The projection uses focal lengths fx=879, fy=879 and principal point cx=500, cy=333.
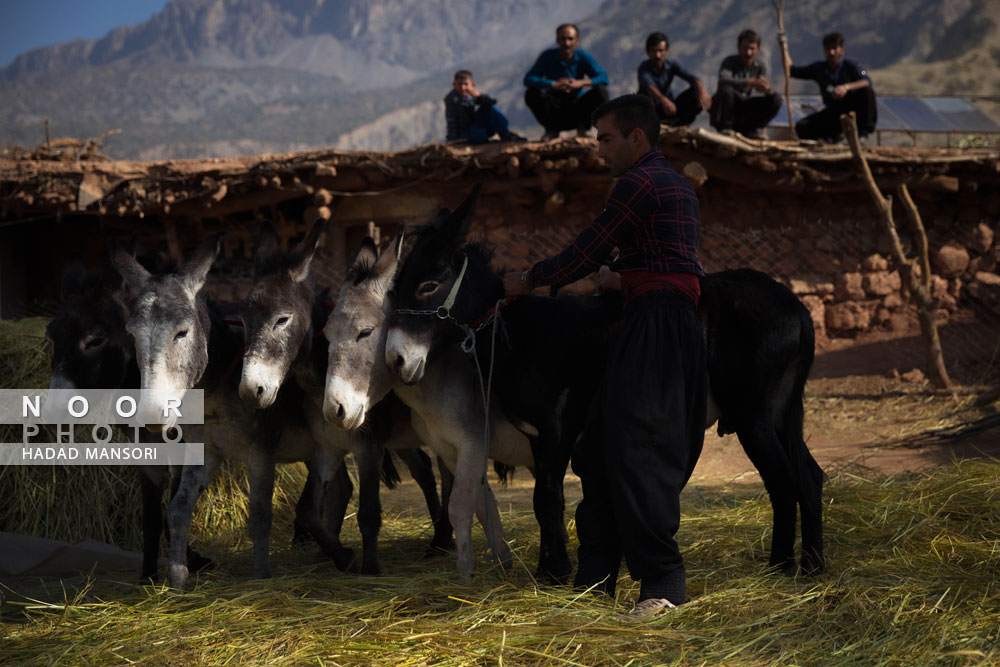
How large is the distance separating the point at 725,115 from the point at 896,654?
8.09 metres

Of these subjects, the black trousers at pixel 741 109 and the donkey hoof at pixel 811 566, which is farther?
the black trousers at pixel 741 109

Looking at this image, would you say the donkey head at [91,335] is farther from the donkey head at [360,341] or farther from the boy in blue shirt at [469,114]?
the boy in blue shirt at [469,114]

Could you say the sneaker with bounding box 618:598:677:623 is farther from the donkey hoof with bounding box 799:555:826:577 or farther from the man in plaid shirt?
A: the donkey hoof with bounding box 799:555:826:577

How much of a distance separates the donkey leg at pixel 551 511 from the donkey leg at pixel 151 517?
2154 millimetres

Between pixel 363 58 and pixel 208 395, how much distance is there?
161 metres

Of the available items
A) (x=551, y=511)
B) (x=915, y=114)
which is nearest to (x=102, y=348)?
(x=551, y=511)

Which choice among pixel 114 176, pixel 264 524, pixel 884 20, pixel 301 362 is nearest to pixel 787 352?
pixel 301 362

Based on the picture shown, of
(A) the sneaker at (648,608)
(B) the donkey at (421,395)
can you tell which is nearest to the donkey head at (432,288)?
(B) the donkey at (421,395)

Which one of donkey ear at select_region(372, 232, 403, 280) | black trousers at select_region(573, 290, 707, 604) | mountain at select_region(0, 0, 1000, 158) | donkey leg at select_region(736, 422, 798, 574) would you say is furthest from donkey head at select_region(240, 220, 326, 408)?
mountain at select_region(0, 0, 1000, 158)

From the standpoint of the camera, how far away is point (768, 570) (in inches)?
167

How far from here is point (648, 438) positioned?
140 inches

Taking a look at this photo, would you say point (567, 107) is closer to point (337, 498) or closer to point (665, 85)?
point (665, 85)

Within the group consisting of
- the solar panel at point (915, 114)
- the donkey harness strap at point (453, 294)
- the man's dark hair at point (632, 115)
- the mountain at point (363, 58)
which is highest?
the mountain at point (363, 58)

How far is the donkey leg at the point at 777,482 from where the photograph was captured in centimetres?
421
